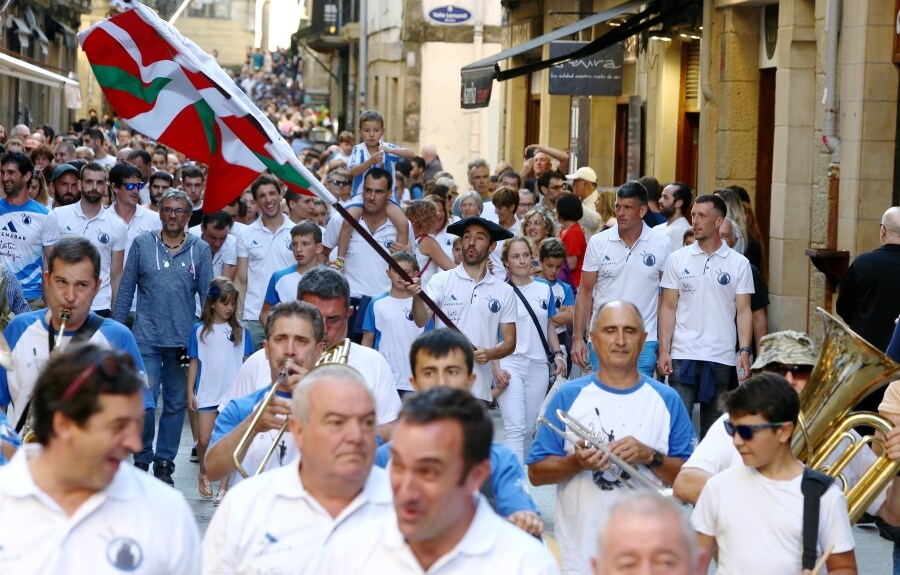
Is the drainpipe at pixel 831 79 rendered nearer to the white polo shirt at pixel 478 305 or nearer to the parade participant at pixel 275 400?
the white polo shirt at pixel 478 305

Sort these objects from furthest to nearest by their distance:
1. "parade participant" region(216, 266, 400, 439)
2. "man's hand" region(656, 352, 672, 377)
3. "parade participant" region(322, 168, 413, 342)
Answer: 1. "parade participant" region(322, 168, 413, 342)
2. "man's hand" region(656, 352, 672, 377)
3. "parade participant" region(216, 266, 400, 439)

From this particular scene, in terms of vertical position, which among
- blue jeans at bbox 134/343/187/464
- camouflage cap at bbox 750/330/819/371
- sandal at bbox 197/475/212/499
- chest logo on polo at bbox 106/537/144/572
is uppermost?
camouflage cap at bbox 750/330/819/371

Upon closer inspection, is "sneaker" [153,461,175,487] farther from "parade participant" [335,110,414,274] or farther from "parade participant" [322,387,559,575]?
"parade participant" [322,387,559,575]

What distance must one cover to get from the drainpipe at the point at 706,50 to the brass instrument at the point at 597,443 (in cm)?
1188

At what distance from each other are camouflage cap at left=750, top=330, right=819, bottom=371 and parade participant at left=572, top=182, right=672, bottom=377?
190 inches

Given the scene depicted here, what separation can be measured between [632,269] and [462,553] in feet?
24.9

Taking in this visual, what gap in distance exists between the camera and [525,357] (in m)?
11.0

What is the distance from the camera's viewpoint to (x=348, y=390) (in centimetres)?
466

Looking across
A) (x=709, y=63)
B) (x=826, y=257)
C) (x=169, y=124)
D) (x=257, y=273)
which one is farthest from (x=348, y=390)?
(x=709, y=63)

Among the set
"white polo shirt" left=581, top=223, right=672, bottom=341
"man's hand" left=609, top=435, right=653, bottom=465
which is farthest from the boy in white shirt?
"man's hand" left=609, top=435, right=653, bottom=465

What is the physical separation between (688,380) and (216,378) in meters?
2.97

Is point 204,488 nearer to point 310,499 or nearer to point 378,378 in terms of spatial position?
point 378,378

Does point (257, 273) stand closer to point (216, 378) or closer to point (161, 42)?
point (216, 378)

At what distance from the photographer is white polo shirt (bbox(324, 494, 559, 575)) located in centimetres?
403
